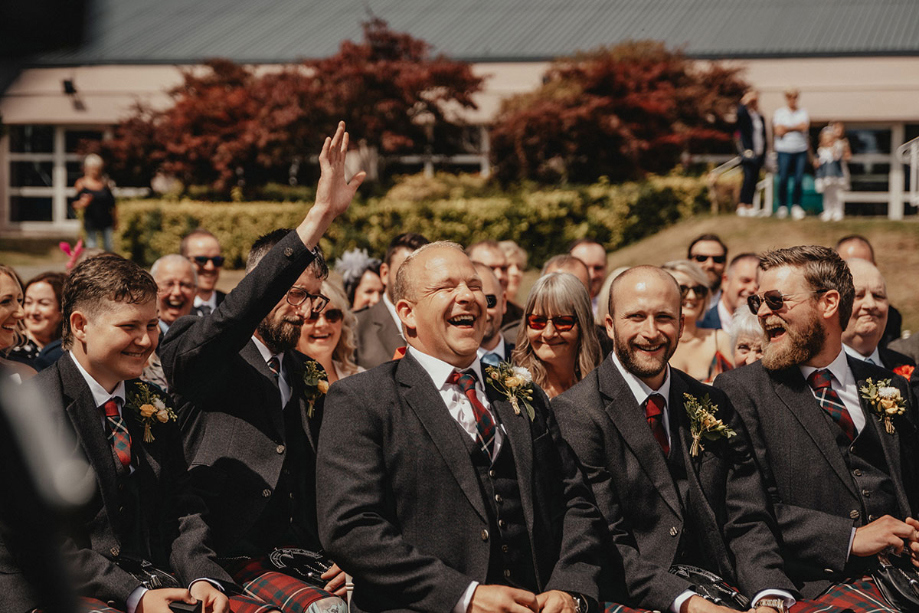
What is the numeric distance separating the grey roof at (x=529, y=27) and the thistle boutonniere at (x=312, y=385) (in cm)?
2073

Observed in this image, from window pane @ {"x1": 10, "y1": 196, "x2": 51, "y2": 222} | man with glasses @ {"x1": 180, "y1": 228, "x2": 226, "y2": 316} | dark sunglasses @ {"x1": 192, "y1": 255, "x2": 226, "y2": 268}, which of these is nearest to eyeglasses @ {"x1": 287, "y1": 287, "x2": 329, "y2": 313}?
man with glasses @ {"x1": 180, "y1": 228, "x2": 226, "y2": 316}

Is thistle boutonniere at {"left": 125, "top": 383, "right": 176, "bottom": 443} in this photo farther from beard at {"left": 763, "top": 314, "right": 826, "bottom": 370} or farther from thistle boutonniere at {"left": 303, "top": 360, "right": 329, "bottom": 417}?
beard at {"left": 763, "top": 314, "right": 826, "bottom": 370}

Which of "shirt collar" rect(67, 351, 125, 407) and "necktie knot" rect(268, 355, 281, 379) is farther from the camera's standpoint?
"necktie knot" rect(268, 355, 281, 379)

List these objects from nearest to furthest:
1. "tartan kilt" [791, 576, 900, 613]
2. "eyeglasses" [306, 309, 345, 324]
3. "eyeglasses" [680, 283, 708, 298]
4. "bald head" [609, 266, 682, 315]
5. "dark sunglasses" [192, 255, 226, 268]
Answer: "tartan kilt" [791, 576, 900, 613], "bald head" [609, 266, 682, 315], "eyeglasses" [306, 309, 345, 324], "eyeglasses" [680, 283, 708, 298], "dark sunglasses" [192, 255, 226, 268]

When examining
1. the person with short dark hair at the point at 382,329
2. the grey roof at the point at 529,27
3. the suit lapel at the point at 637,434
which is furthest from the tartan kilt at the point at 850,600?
the grey roof at the point at 529,27

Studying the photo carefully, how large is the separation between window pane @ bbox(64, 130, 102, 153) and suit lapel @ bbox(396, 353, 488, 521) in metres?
25.3

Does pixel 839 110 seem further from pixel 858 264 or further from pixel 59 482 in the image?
pixel 59 482

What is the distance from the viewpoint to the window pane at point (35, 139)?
26.4 m

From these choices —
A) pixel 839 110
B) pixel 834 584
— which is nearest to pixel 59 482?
pixel 834 584

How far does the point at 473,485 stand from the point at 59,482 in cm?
261

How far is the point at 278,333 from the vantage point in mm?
4340

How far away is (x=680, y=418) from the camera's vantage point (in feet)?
14.1

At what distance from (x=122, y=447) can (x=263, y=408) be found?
635 millimetres

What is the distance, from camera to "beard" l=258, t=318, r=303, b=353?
4.34 metres
